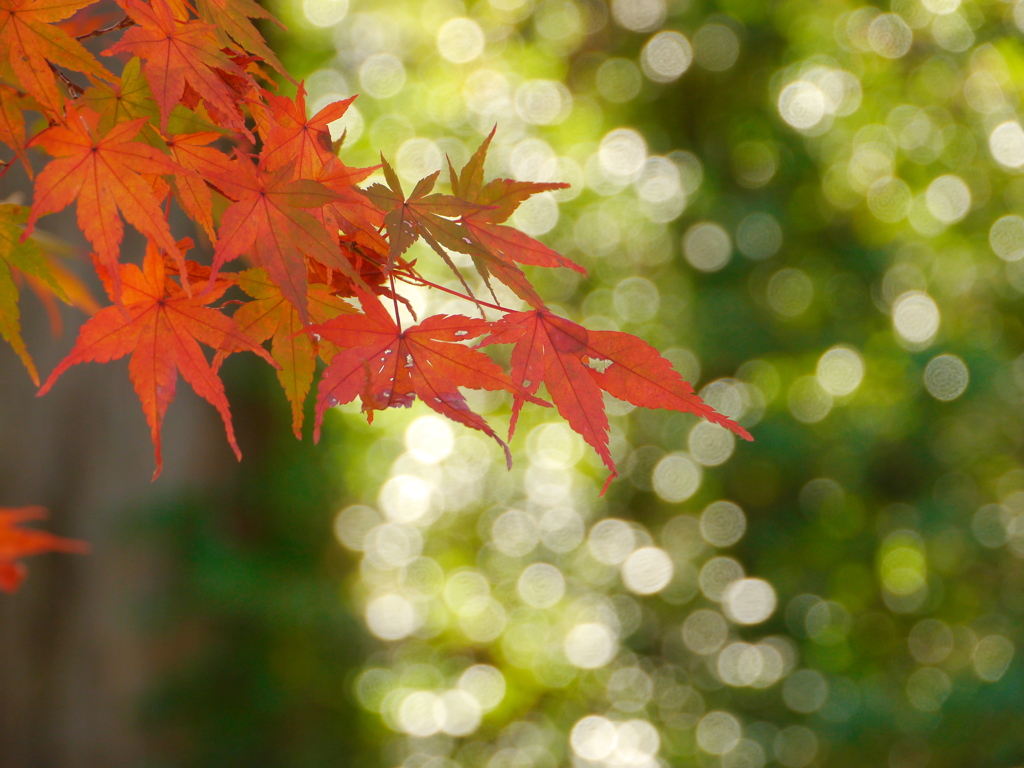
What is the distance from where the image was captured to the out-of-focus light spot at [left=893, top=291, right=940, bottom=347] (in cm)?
339

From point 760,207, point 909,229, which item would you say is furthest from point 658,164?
point 909,229

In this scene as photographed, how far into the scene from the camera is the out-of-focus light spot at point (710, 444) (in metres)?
3.42

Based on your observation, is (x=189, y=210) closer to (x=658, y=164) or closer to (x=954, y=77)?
(x=658, y=164)

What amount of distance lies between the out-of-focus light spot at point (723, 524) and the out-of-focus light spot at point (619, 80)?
2025 millimetres

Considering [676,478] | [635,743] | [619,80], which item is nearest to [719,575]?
[676,478]

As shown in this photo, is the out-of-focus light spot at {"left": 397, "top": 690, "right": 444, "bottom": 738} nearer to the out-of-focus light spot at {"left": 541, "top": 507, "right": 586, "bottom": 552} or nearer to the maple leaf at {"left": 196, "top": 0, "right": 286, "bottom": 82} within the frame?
the out-of-focus light spot at {"left": 541, "top": 507, "right": 586, "bottom": 552}

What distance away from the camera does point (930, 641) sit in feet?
11.7

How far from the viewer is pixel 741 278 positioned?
3.55m

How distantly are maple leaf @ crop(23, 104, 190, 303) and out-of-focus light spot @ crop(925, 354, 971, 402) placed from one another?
3.21m

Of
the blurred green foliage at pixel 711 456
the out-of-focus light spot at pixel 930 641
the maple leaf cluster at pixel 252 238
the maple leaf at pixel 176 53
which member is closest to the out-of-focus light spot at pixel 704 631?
the blurred green foliage at pixel 711 456

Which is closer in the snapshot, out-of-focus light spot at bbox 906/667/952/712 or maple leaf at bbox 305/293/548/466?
maple leaf at bbox 305/293/548/466

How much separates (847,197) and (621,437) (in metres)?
1.49

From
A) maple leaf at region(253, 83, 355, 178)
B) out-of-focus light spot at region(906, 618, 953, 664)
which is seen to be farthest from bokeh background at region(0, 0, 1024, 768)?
maple leaf at region(253, 83, 355, 178)

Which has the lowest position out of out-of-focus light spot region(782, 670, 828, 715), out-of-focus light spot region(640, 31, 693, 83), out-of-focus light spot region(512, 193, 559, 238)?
out-of-focus light spot region(782, 670, 828, 715)
